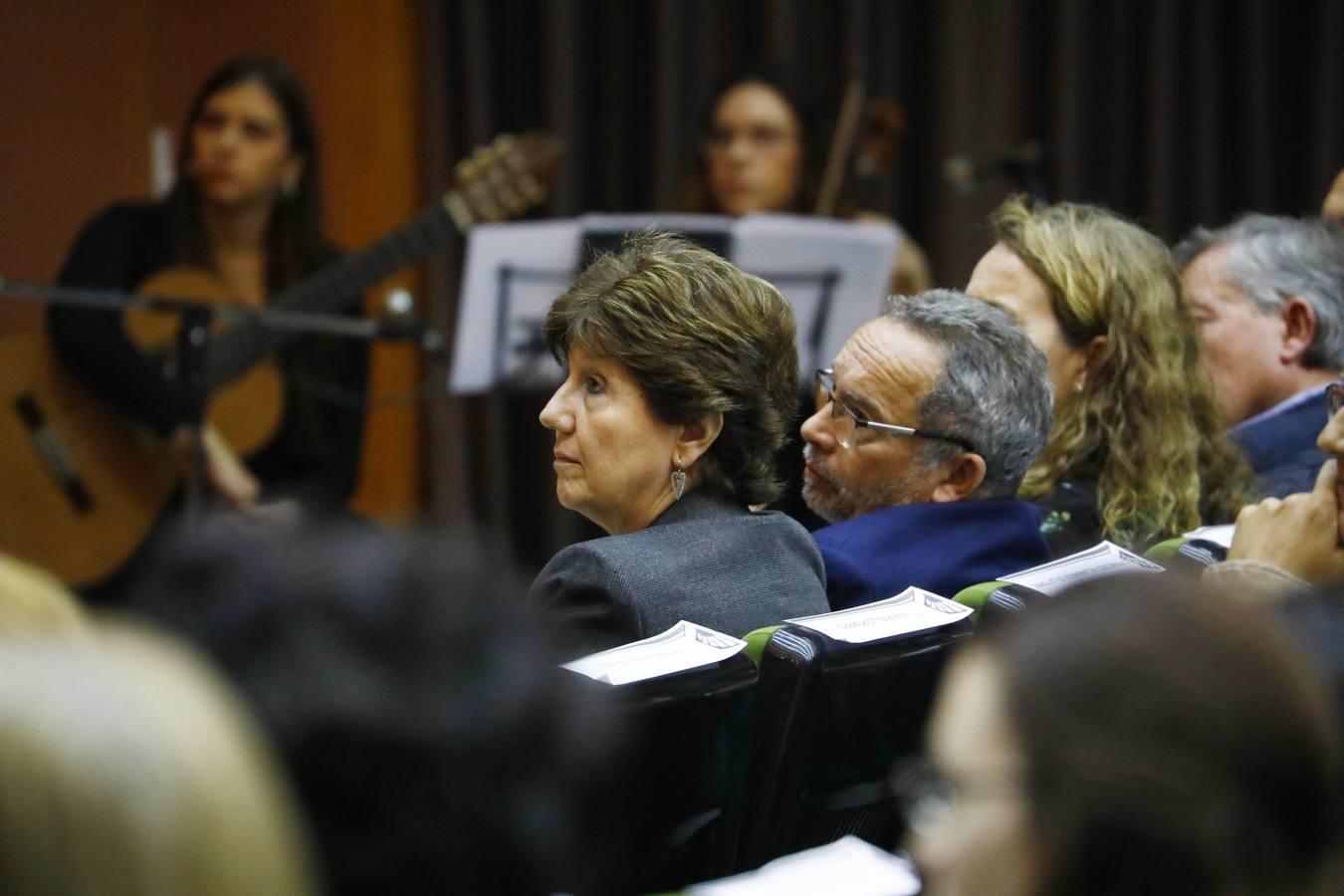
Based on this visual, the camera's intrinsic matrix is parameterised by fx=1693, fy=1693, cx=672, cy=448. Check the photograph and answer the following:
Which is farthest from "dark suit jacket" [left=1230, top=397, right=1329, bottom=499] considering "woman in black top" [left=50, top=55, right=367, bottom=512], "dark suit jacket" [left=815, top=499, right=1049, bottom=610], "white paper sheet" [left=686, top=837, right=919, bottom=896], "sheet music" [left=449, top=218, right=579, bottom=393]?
"woman in black top" [left=50, top=55, right=367, bottom=512]

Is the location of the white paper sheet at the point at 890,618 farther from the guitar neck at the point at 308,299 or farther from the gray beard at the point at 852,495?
the guitar neck at the point at 308,299

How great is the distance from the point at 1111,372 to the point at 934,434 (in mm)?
437

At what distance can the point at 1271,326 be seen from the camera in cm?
274

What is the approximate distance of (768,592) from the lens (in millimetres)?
1952

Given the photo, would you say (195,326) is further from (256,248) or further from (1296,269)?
(1296,269)

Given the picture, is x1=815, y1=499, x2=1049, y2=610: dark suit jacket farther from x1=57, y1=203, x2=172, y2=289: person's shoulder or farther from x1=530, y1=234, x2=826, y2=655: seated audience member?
x1=57, y1=203, x2=172, y2=289: person's shoulder

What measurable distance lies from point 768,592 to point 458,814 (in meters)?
1.17

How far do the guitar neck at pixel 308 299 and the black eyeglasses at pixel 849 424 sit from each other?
185 cm

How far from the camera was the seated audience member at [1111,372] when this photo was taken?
2506 mm

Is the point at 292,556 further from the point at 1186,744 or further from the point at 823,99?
the point at 823,99

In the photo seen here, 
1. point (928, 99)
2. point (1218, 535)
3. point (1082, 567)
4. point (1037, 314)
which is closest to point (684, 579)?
point (1082, 567)

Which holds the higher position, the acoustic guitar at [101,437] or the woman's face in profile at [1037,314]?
the woman's face in profile at [1037,314]

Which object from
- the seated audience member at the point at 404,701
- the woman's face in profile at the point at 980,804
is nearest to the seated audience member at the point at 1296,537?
the woman's face in profile at the point at 980,804

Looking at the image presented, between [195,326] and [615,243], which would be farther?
[195,326]
